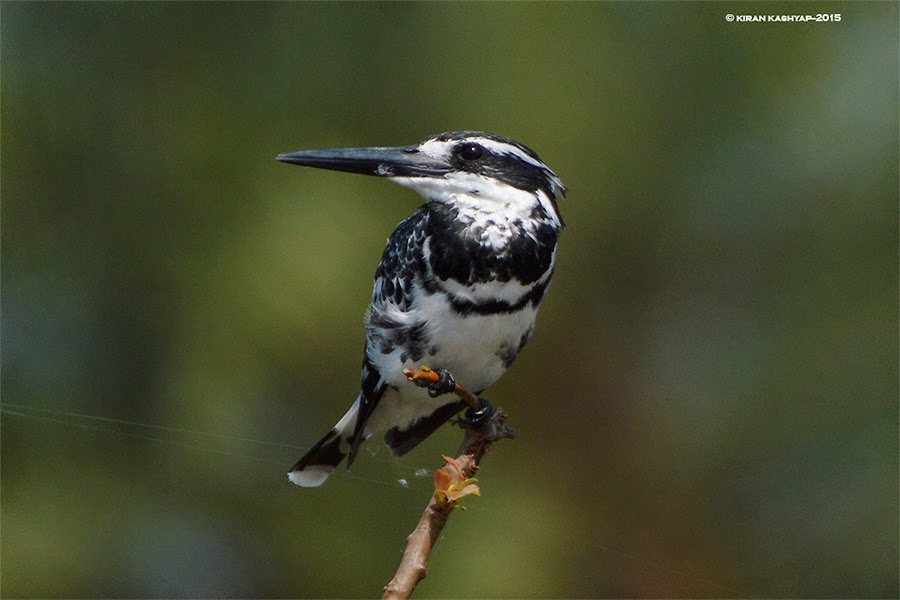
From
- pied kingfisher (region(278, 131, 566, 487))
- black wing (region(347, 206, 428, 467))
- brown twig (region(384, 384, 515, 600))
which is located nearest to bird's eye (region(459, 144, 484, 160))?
pied kingfisher (region(278, 131, 566, 487))

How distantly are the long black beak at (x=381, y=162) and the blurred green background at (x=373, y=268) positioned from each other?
52 cm

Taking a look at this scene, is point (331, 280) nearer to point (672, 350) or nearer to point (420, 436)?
point (420, 436)

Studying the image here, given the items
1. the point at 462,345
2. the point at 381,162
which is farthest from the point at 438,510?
the point at 381,162

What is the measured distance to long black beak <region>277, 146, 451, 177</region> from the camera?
70.8 inches

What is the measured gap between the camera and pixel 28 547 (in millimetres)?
2232

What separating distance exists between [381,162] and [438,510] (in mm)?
726

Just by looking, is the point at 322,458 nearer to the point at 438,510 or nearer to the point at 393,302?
the point at 393,302

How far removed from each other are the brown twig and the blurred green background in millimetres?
611

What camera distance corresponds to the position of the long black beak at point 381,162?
5.90 ft

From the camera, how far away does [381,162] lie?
181 cm

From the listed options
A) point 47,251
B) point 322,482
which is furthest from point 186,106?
point 322,482

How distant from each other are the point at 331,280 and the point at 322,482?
1.46 ft

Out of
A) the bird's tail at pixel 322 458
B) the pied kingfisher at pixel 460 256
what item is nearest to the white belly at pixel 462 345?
the pied kingfisher at pixel 460 256

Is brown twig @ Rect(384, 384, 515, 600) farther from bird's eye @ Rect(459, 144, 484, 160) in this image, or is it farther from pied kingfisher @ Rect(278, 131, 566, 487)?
bird's eye @ Rect(459, 144, 484, 160)
